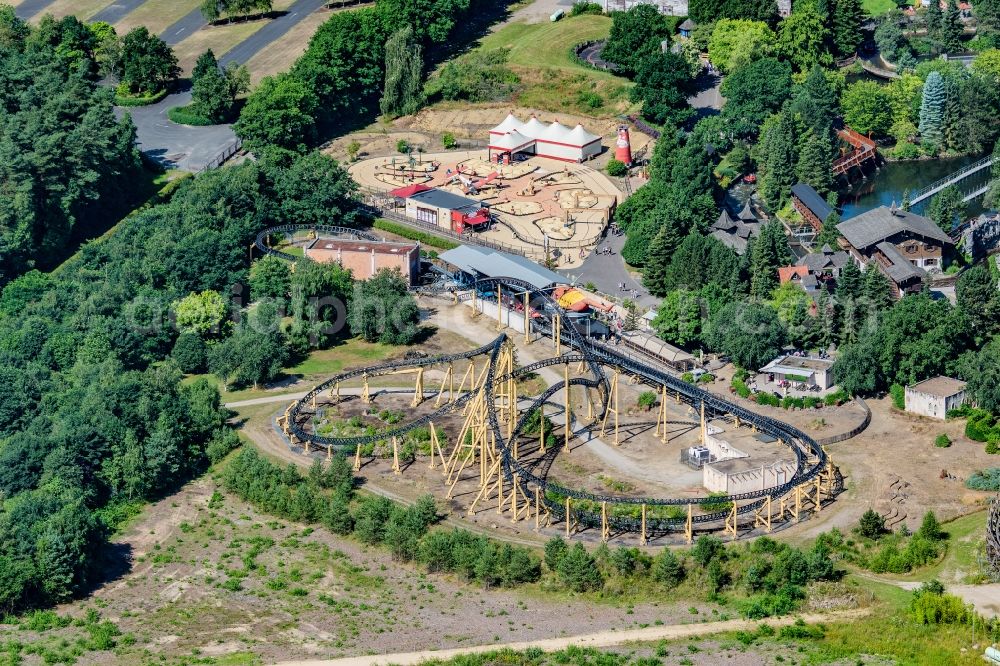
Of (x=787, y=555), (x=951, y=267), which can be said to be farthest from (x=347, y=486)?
(x=951, y=267)

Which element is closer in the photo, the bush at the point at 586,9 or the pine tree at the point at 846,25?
the pine tree at the point at 846,25

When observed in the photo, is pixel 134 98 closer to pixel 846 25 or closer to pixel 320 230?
pixel 320 230

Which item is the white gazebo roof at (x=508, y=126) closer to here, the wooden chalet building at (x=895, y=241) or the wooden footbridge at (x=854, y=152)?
the wooden footbridge at (x=854, y=152)

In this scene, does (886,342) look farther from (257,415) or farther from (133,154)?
(133,154)

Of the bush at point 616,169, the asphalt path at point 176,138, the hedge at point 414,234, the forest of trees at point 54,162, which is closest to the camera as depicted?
the hedge at point 414,234

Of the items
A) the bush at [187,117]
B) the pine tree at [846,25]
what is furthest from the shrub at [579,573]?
the pine tree at [846,25]

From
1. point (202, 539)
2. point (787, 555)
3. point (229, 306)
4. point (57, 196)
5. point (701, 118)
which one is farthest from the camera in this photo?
point (701, 118)
